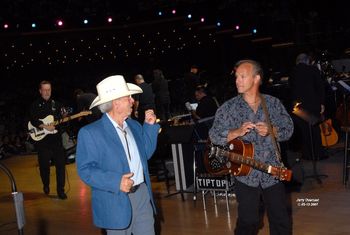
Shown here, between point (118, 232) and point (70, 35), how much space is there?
20.2m

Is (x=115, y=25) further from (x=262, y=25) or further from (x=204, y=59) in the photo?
(x=262, y=25)

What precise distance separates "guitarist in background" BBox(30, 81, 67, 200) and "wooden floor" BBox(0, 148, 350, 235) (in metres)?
0.46

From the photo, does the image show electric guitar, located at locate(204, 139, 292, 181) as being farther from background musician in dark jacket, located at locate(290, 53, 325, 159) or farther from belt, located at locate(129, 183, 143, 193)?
background musician in dark jacket, located at locate(290, 53, 325, 159)

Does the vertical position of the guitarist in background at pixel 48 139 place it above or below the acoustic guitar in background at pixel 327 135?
above

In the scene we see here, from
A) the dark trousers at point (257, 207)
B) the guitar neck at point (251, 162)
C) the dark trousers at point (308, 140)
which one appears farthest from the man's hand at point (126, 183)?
the dark trousers at point (308, 140)

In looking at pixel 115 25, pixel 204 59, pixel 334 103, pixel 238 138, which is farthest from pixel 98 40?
pixel 238 138

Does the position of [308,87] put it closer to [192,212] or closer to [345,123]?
[345,123]

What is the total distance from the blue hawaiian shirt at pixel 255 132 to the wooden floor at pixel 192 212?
1.99 metres

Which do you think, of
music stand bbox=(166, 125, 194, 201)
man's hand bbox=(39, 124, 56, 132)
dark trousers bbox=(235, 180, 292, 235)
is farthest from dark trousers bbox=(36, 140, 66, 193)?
dark trousers bbox=(235, 180, 292, 235)

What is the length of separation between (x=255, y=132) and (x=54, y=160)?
5.70 m

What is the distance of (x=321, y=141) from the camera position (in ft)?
33.3

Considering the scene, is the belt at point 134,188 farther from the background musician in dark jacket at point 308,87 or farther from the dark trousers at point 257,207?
the background musician in dark jacket at point 308,87

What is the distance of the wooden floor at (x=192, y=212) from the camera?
6867 millimetres

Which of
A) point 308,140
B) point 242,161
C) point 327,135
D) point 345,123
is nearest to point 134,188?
point 242,161
